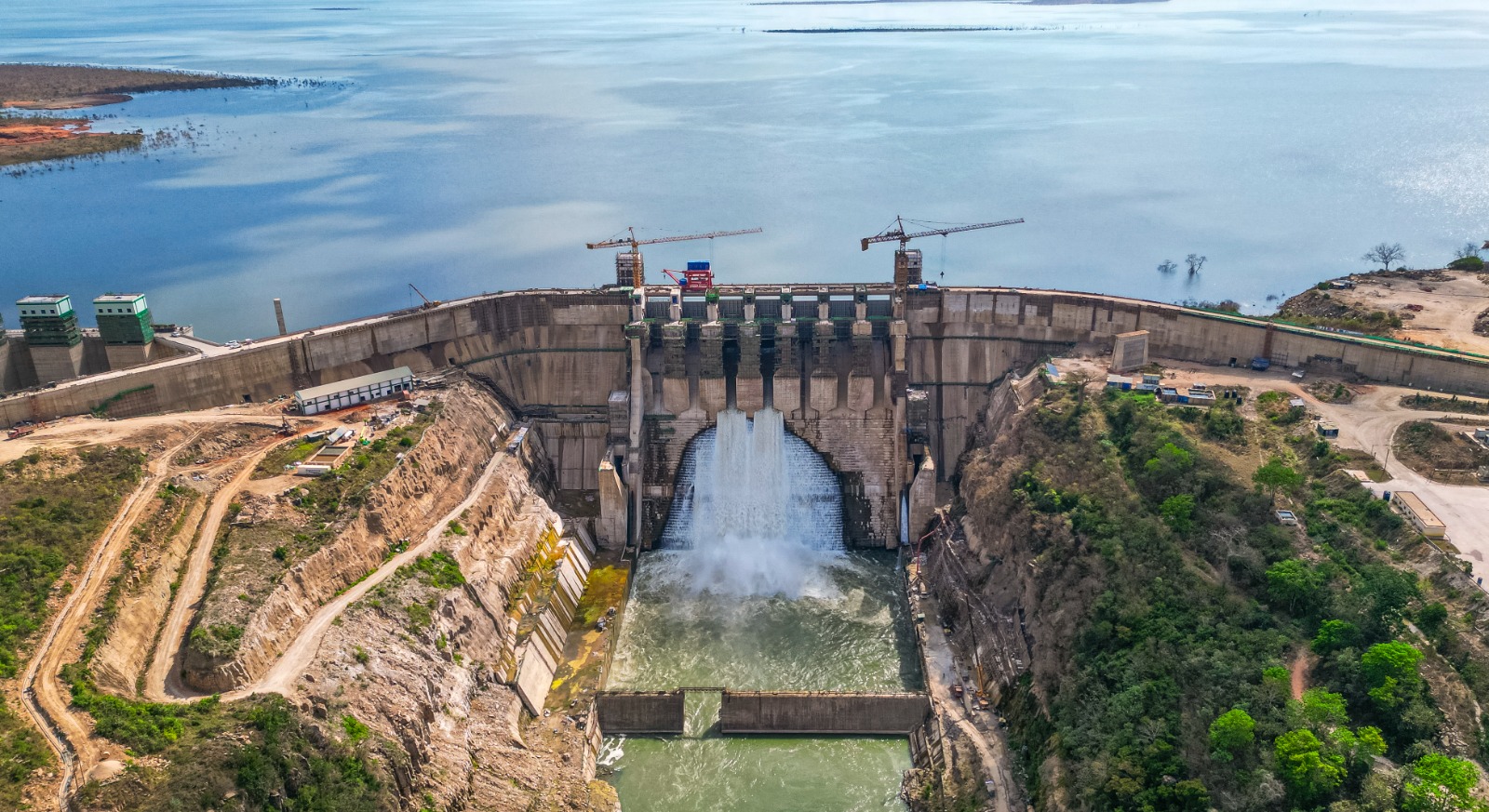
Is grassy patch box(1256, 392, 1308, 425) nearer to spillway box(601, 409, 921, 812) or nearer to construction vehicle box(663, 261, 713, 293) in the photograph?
spillway box(601, 409, 921, 812)

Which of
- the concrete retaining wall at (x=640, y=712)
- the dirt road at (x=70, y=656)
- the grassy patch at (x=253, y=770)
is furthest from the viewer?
the concrete retaining wall at (x=640, y=712)

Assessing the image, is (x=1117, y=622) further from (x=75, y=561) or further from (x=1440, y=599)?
(x=75, y=561)

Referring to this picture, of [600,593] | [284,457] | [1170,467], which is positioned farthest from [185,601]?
[1170,467]

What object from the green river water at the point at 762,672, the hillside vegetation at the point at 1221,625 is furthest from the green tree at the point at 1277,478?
the green river water at the point at 762,672

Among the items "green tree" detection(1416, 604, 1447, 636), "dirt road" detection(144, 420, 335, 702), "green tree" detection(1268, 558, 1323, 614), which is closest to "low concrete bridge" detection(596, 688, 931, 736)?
"green tree" detection(1268, 558, 1323, 614)

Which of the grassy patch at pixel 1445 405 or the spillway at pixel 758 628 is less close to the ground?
the grassy patch at pixel 1445 405

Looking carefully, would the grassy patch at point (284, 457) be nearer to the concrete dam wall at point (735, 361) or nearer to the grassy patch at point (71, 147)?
the concrete dam wall at point (735, 361)

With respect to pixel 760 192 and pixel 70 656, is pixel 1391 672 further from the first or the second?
pixel 760 192
